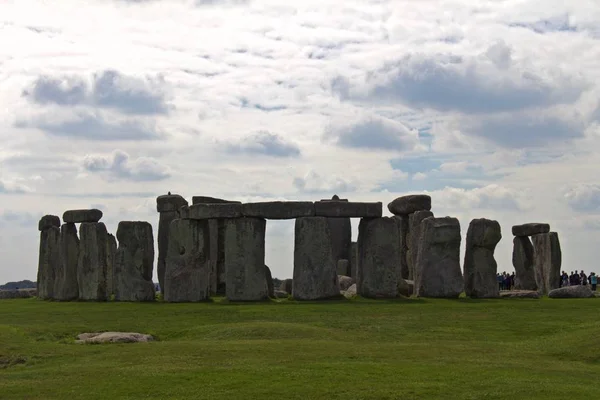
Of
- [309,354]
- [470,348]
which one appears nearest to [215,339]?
[309,354]

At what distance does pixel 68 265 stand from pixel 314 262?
10.1 meters

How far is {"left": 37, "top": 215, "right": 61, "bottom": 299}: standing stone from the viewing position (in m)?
38.7

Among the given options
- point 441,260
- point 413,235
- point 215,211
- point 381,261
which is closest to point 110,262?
point 215,211

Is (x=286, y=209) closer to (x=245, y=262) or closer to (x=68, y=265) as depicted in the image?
(x=245, y=262)

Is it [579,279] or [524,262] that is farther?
[579,279]

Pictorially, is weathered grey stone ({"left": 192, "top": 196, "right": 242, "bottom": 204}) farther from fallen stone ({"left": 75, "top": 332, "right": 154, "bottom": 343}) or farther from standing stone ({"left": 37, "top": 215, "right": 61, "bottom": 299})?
fallen stone ({"left": 75, "top": 332, "right": 154, "bottom": 343})

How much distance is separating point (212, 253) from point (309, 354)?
2224cm

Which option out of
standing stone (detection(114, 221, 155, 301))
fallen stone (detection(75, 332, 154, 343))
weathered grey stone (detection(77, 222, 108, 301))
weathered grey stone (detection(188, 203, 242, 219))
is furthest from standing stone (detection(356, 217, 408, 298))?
fallen stone (detection(75, 332, 154, 343))

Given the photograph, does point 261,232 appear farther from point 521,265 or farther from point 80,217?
point 521,265

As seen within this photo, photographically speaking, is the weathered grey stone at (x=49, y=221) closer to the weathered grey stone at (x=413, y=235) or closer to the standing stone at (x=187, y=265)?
the standing stone at (x=187, y=265)

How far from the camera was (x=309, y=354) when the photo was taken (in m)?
18.3

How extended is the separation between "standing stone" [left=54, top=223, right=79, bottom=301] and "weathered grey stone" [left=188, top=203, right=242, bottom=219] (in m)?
5.63

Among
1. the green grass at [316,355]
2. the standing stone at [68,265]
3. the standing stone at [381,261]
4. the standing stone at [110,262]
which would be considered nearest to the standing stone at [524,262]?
the standing stone at [381,261]

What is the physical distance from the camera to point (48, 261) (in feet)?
129
